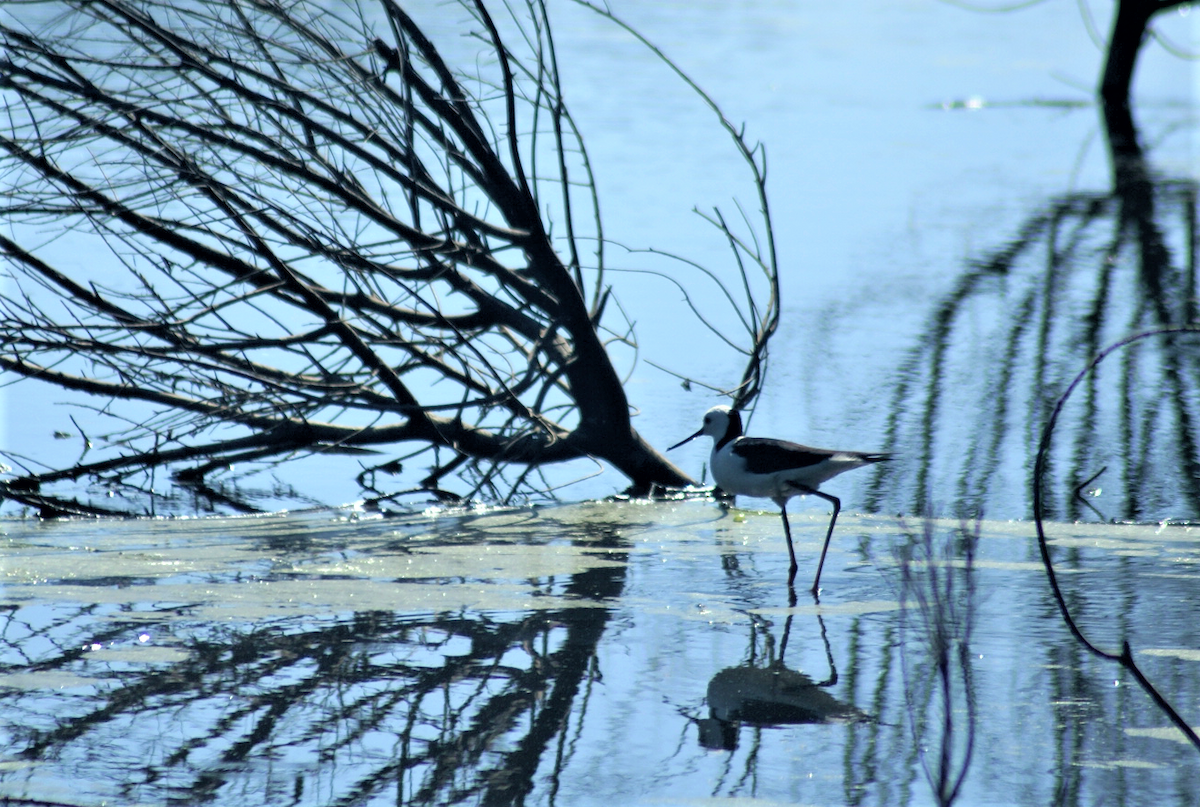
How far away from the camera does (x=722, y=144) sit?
18.3 meters

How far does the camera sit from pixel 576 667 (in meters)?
4.47

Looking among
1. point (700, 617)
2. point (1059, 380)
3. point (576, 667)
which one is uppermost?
point (1059, 380)

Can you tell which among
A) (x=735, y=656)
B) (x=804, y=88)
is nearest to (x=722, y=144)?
(x=804, y=88)

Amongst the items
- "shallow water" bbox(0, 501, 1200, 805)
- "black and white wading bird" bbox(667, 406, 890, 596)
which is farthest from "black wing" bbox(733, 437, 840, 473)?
"shallow water" bbox(0, 501, 1200, 805)

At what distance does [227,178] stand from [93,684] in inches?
249

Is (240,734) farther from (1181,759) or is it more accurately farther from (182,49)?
(182,49)

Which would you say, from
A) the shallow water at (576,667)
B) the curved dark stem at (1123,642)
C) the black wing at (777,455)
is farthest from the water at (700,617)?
the black wing at (777,455)

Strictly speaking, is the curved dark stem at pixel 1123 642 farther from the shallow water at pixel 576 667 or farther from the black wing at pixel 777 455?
the black wing at pixel 777 455

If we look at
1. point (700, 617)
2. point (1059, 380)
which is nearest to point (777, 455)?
point (700, 617)

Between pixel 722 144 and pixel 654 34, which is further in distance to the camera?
pixel 654 34

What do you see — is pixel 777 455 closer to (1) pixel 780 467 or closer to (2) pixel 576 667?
(1) pixel 780 467

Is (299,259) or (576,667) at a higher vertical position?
(299,259)

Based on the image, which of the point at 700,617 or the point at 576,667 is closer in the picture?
the point at 576,667

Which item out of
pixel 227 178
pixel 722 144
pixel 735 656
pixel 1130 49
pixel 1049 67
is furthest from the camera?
pixel 1049 67
